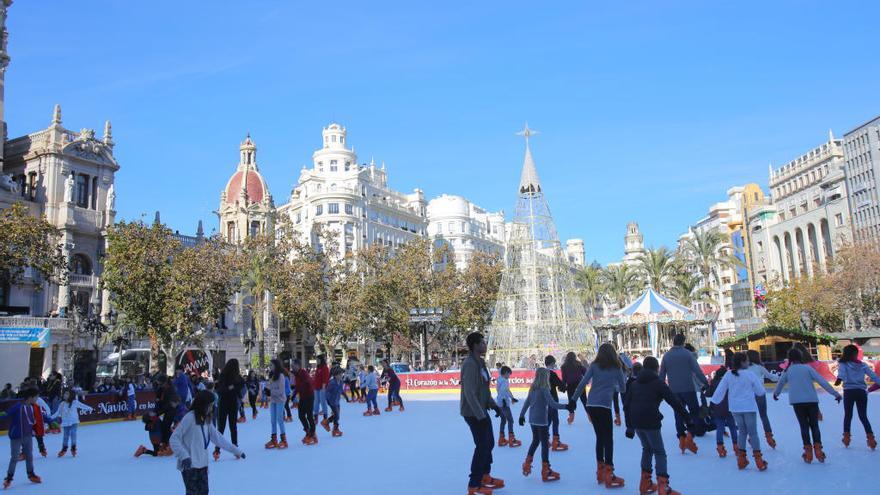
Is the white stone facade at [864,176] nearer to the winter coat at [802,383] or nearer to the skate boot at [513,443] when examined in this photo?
the winter coat at [802,383]

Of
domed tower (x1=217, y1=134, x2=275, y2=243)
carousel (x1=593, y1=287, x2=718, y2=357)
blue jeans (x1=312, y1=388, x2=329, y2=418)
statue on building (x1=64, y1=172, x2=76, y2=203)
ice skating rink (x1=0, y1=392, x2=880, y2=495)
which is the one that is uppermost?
domed tower (x1=217, y1=134, x2=275, y2=243)

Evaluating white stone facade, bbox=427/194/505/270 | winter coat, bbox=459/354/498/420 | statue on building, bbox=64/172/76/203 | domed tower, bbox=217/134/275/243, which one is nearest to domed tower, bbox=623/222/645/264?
white stone facade, bbox=427/194/505/270

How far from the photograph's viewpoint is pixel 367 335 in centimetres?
5522

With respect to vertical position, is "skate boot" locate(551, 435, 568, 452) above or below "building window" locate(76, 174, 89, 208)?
below

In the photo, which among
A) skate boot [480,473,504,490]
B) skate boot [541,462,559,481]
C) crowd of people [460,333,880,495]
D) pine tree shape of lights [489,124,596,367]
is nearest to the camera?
crowd of people [460,333,880,495]

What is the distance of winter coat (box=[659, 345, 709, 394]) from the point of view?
10984 millimetres

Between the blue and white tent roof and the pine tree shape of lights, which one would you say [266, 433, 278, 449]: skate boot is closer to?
the pine tree shape of lights

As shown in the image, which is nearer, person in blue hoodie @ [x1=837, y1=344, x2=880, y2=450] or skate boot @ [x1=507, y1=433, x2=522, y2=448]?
person in blue hoodie @ [x1=837, y1=344, x2=880, y2=450]

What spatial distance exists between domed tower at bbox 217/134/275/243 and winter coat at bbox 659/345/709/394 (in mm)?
50763

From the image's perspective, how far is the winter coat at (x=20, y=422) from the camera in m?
10.4

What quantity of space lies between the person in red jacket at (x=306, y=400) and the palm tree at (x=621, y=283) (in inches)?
1982

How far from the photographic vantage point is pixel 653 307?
42.0 metres

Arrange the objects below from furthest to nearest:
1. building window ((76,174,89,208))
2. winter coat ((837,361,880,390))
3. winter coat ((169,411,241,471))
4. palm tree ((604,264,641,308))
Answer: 1. palm tree ((604,264,641,308))
2. building window ((76,174,89,208))
3. winter coat ((837,361,880,390))
4. winter coat ((169,411,241,471))

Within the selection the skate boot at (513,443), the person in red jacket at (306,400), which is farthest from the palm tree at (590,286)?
the skate boot at (513,443)
